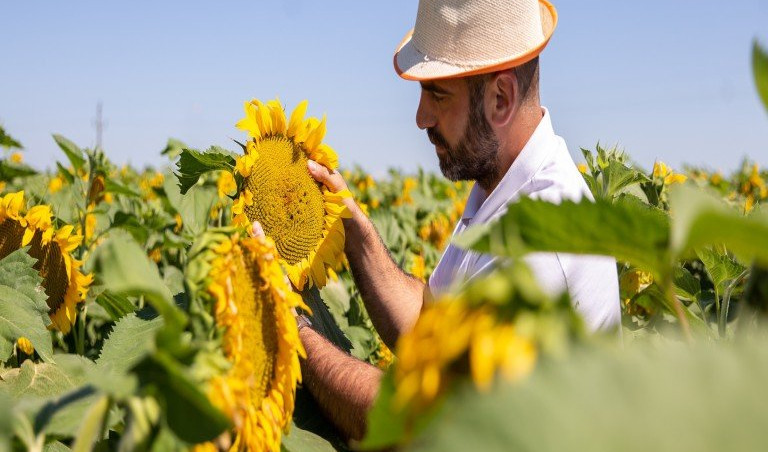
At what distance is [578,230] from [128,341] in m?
1.02

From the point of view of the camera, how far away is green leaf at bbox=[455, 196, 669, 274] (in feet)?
2.21

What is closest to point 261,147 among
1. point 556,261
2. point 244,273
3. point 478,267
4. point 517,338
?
point 478,267

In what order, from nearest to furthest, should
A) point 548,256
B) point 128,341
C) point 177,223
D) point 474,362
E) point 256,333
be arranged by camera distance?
1. point 474,362
2. point 256,333
3. point 128,341
4. point 548,256
5. point 177,223

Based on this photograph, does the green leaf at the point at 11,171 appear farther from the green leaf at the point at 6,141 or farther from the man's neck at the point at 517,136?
the man's neck at the point at 517,136

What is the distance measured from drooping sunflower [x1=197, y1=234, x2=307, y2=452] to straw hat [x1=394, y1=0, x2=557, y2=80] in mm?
1572

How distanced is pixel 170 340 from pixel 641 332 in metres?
1.90

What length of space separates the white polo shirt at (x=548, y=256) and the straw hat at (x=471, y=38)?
0.85 ft

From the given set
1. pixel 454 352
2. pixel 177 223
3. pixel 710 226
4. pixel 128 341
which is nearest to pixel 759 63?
pixel 710 226

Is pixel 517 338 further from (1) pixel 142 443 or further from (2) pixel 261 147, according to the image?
(2) pixel 261 147

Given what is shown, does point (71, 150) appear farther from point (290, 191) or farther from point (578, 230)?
point (578, 230)

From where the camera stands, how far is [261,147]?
7.00 feet

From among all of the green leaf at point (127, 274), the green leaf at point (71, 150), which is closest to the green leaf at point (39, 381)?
the green leaf at point (127, 274)

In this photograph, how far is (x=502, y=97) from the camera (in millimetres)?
2648

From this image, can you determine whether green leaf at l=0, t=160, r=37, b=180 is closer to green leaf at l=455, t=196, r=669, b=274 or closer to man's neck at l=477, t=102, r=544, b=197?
man's neck at l=477, t=102, r=544, b=197
